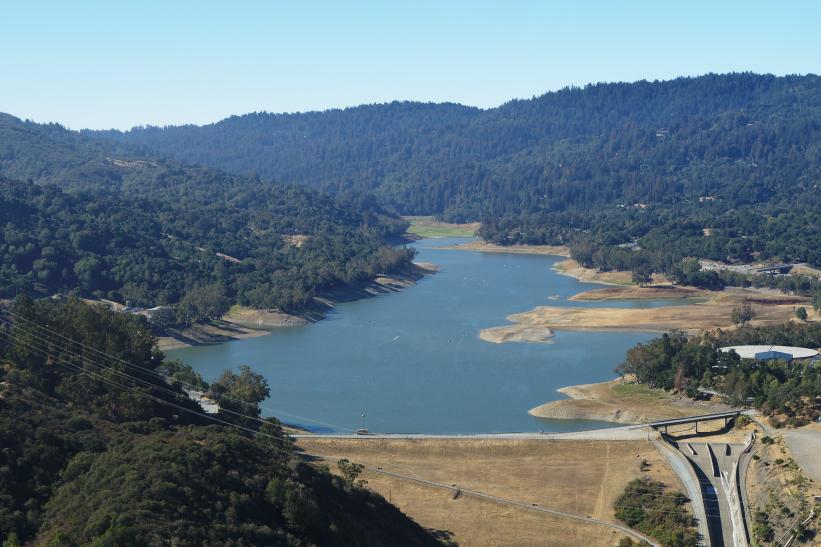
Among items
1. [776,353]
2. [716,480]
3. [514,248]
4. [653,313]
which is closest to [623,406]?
[776,353]

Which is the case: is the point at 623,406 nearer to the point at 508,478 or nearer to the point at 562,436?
the point at 562,436

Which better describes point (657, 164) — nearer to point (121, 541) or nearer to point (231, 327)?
point (231, 327)

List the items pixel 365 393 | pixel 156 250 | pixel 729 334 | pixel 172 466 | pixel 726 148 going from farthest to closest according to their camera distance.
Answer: pixel 726 148
pixel 156 250
pixel 729 334
pixel 365 393
pixel 172 466

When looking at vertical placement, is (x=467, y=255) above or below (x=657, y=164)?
below

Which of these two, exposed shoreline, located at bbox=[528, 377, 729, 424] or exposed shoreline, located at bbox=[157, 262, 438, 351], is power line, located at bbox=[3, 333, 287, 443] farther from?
exposed shoreline, located at bbox=[157, 262, 438, 351]

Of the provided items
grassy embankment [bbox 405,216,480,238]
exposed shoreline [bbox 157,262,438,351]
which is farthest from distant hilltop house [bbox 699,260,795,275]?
grassy embankment [bbox 405,216,480,238]

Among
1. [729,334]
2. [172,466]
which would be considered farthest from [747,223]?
[172,466]
